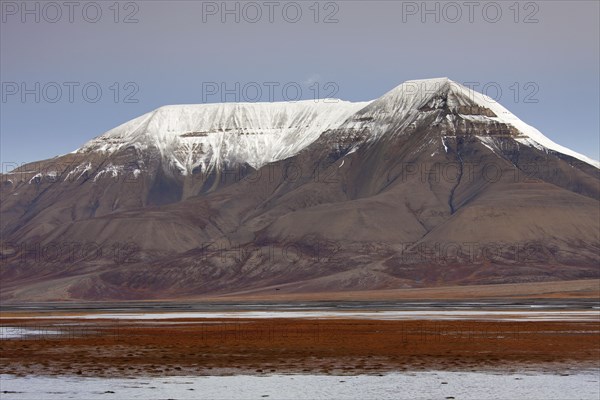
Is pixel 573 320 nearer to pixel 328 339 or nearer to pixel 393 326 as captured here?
pixel 393 326

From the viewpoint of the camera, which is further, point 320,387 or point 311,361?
point 311,361

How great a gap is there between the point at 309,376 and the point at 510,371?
321 inches

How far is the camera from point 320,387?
3397 cm

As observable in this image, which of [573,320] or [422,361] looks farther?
[573,320]

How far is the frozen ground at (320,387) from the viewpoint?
31.9 m

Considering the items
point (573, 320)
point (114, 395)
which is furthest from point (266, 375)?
point (573, 320)

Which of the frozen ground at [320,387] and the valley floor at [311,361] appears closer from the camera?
the frozen ground at [320,387]

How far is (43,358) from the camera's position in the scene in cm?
4447

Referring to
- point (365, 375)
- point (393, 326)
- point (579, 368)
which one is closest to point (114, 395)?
point (365, 375)

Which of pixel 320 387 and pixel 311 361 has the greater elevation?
pixel 320 387

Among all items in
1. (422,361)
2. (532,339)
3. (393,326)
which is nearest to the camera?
(422,361)

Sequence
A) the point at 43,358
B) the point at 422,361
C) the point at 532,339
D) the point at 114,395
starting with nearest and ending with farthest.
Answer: the point at 114,395 → the point at 422,361 → the point at 43,358 → the point at 532,339

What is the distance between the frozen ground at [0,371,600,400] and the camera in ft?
105

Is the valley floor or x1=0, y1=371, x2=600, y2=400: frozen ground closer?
x1=0, y1=371, x2=600, y2=400: frozen ground
